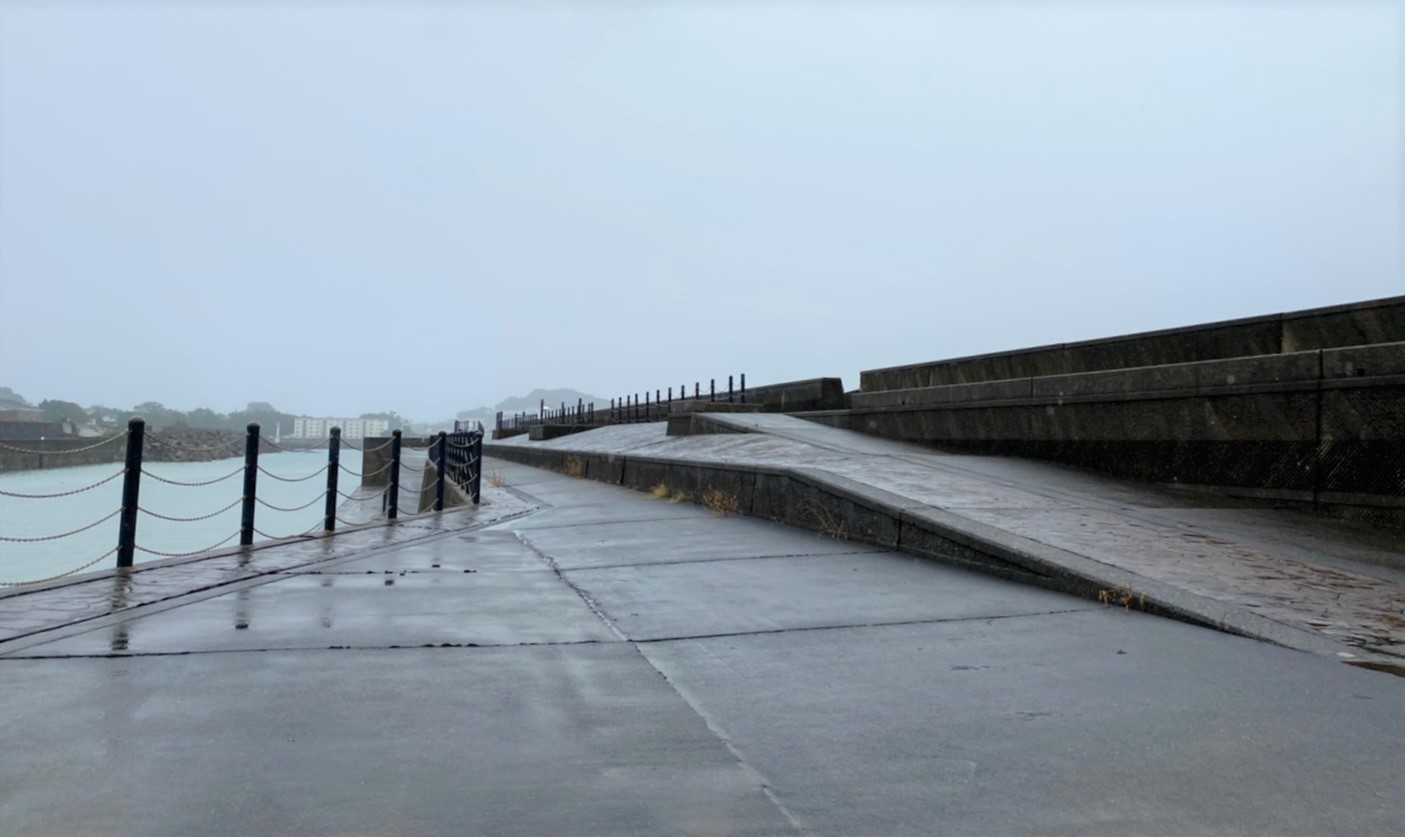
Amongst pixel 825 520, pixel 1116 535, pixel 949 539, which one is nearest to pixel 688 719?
pixel 949 539

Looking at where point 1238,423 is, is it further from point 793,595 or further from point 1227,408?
point 793,595

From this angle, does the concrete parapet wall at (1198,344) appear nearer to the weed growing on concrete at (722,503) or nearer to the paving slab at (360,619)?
the weed growing on concrete at (722,503)

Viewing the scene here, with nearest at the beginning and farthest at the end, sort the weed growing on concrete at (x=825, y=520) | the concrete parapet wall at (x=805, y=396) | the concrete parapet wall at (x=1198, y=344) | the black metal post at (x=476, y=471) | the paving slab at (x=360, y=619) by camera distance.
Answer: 1. the paving slab at (x=360, y=619)
2. the weed growing on concrete at (x=825, y=520)
3. the concrete parapet wall at (x=1198, y=344)
4. the black metal post at (x=476, y=471)
5. the concrete parapet wall at (x=805, y=396)

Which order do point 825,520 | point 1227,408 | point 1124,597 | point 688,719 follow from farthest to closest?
point 1227,408 → point 825,520 → point 1124,597 → point 688,719

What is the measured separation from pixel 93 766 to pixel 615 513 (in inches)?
360

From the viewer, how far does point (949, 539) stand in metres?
7.16

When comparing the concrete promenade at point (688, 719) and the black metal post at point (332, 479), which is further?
the black metal post at point (332, 479)

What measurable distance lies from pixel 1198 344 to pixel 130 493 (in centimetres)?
1184

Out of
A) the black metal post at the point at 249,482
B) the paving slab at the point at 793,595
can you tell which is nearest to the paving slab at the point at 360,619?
the paving slab at the point at 793,595

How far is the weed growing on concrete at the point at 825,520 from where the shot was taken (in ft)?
28.9

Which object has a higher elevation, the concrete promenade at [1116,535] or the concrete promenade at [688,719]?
the concrete promenade at [1116,535]

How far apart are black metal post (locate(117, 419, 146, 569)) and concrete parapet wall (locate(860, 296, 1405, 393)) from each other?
11063mm

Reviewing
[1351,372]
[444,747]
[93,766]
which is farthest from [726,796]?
[1351,372]

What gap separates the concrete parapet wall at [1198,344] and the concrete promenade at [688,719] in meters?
6.38
